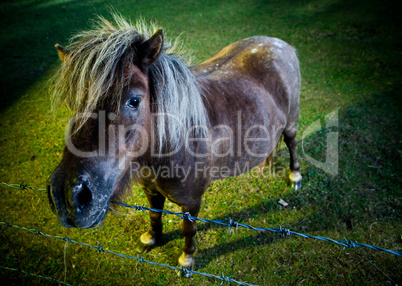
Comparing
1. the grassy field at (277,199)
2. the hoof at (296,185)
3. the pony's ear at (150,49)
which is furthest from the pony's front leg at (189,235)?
the hoof at (296,185)

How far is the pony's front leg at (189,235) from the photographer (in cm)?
250

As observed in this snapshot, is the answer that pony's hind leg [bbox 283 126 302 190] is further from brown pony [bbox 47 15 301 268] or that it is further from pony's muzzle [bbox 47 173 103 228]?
pony's muzzle [bbox 47 173 103 228]

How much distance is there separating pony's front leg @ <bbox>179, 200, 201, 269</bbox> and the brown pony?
0.04 ft

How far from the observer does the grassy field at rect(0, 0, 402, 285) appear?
9.46 ft

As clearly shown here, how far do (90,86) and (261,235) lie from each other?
2.81 metres

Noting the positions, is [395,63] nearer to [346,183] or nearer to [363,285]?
[346,183]

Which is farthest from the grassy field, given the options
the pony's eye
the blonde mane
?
the pony's eye

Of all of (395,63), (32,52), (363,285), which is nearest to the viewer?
(363,285)

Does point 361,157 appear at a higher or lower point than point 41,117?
lower

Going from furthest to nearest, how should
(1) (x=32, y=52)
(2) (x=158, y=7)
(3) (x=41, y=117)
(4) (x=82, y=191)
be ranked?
(2) (x=158, y=7)
(1) (x=32, y=52)
(3) (x=41, y=117)
(4) (x=82, y=191)

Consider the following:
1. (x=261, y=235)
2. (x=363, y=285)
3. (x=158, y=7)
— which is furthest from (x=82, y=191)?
(x=158, y=7)

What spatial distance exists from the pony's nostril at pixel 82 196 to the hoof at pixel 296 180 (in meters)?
3.21

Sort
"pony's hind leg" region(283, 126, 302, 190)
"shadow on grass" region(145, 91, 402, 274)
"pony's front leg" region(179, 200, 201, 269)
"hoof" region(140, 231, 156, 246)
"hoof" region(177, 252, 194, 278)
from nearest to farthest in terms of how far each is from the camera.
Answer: "pony's front leg" region(179, 200, 201, 269) → "hoof" region(177, 252, 194, 278) → "hoof" region(140, 231, 156, 246) → "shadow on grass" region(145, 91, 402, 274) → "pony's hind leg" region(283, 126, 302, 190)

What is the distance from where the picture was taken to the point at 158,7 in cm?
1157
